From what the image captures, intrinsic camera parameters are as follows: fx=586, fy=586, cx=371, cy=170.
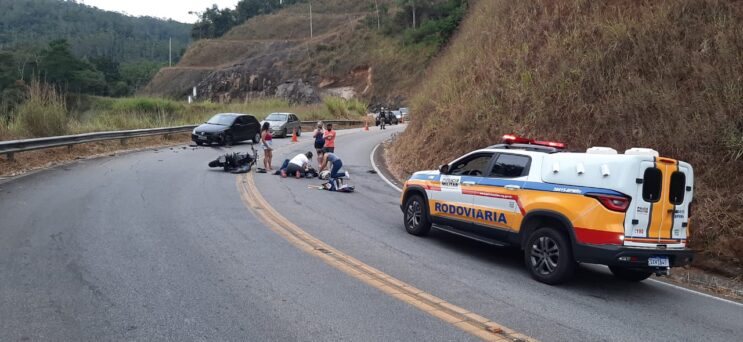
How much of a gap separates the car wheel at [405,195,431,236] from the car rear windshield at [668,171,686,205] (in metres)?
3.86

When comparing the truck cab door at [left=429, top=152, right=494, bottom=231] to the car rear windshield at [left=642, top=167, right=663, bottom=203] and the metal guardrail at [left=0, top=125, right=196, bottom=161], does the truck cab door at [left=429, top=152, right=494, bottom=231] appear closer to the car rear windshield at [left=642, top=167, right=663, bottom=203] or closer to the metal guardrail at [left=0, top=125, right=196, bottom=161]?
the car rear windshield at [left=642, top=167, right=663, bottom=203]

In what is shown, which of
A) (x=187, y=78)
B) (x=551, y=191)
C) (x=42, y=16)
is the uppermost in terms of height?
(x=42, y=16)

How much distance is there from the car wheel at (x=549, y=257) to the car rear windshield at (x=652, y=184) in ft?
3.54

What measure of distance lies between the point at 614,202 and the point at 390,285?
2770mm

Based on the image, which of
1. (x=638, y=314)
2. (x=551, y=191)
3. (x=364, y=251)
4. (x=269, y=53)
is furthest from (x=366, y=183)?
(x=269, y=53)

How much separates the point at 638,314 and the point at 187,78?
9858 cm

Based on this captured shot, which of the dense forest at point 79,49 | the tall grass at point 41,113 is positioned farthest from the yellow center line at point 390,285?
the dense forest at point 79,49

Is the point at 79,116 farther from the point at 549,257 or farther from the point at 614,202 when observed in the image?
the point at 614,202

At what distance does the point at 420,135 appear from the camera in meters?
21.5

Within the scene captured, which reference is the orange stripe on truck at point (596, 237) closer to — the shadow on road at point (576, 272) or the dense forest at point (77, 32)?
the shadow on road at point (576, 272)

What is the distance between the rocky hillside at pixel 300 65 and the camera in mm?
78812

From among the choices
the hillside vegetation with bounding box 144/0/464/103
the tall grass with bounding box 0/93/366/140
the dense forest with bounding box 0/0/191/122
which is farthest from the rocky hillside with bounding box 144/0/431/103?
the tall grass with bounding box 0/93/366/140

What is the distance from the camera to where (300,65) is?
88000mm

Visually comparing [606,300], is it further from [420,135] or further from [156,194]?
[420,135]
